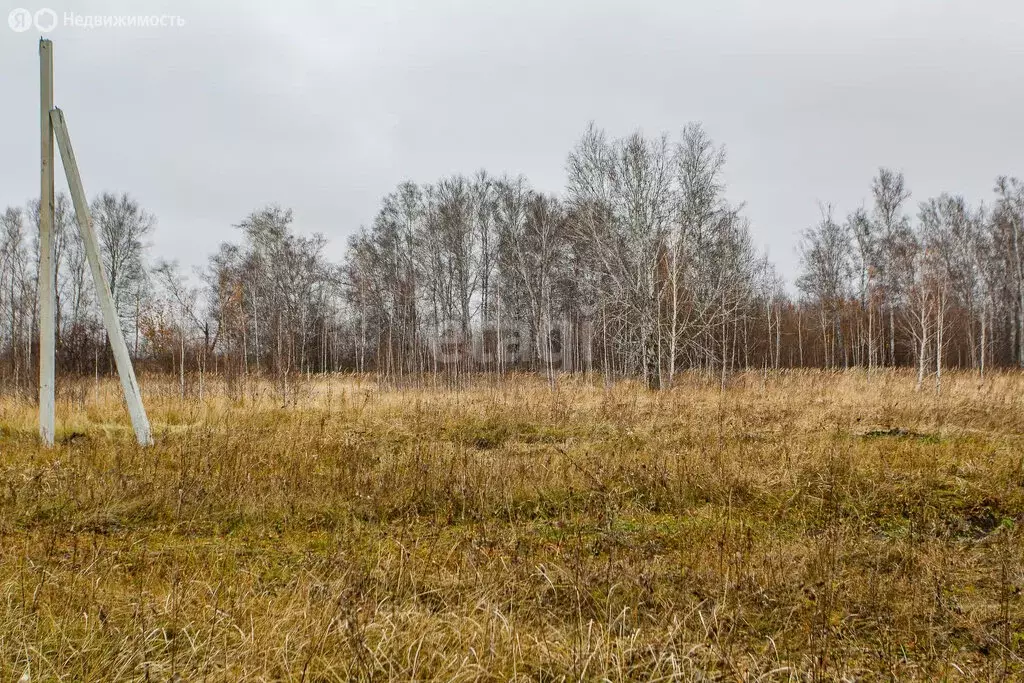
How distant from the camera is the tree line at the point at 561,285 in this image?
16.5 metres

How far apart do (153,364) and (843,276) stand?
33247 millimetres

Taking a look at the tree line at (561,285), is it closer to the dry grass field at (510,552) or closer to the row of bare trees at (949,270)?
the row of bare trees at (949,270)

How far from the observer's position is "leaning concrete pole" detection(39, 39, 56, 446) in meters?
6.67

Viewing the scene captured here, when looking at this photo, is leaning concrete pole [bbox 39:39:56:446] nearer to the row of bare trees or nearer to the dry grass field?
the dry grass field

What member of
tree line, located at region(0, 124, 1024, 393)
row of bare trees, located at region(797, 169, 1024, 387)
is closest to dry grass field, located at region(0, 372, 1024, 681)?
tree line, located at region(0, 124, 1024, 393)

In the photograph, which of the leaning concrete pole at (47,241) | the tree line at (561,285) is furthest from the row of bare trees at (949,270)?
the leaning concrete pole at (47,241)

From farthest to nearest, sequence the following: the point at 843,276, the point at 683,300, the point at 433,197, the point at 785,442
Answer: the point at 843,276
the point at 433,197
the point at 683,300
the point at 785,442

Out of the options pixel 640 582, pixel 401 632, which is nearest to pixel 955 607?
pixel 640 582

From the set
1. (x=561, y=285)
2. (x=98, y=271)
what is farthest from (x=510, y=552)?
(x=561, y=285)

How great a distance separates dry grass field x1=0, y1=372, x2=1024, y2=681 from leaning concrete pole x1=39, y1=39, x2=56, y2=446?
56cm

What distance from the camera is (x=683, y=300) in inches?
634

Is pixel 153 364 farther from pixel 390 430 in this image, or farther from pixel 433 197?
pixel 390 430

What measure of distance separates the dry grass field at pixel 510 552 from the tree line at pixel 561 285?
729cm

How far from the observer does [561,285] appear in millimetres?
26828
